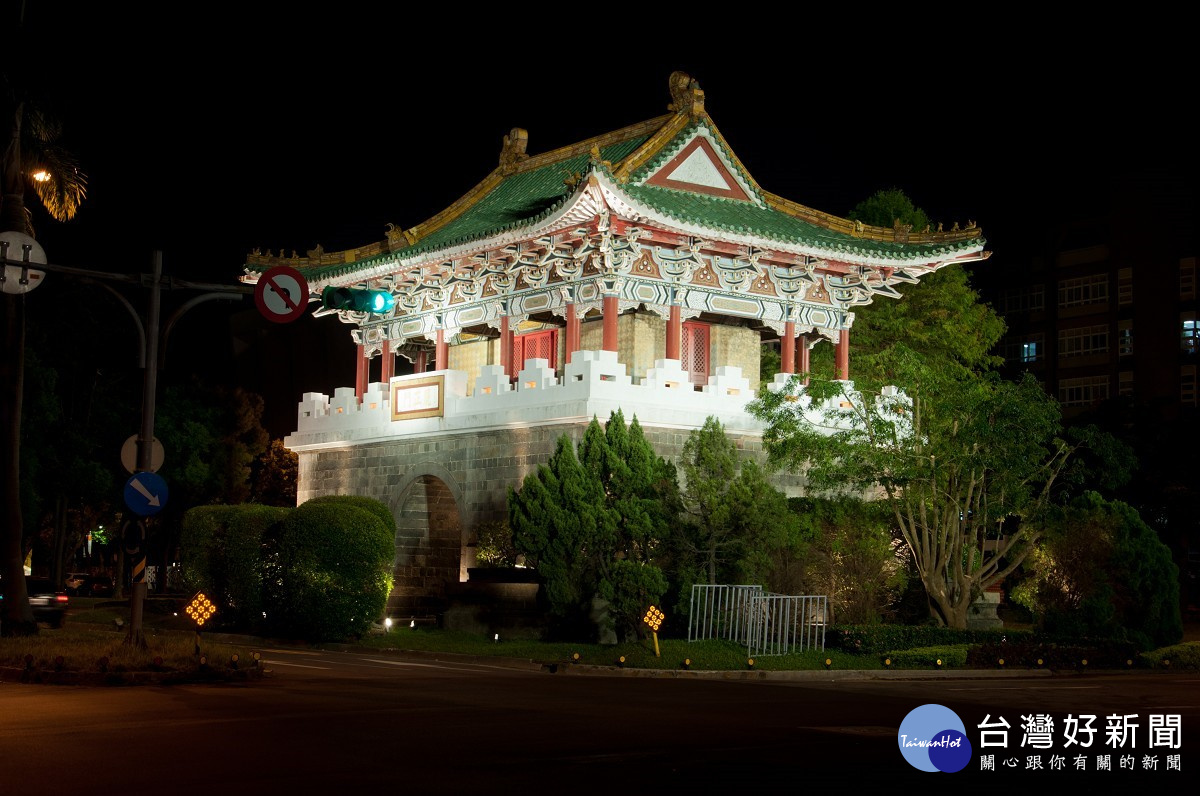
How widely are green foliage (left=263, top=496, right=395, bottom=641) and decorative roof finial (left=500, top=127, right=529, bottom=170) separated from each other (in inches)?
488

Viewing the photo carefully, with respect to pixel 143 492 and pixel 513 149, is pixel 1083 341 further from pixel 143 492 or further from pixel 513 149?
pixel 143 492

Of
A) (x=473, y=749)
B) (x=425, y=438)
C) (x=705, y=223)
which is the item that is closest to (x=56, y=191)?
(x=425, y=438)

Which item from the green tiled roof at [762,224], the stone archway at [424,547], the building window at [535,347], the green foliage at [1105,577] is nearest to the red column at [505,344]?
the building window at [535,347]

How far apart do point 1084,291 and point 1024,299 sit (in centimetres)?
340

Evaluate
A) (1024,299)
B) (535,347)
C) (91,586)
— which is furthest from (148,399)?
(1024,299)

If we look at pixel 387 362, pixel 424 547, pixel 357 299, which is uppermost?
pixel 387 362

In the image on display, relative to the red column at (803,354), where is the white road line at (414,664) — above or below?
below

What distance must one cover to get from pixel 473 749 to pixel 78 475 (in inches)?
1204

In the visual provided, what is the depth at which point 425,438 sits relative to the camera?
32.1m

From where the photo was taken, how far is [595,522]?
82.9 feet

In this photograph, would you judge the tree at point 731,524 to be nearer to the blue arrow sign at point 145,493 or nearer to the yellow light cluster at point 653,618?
the yellow light cluster at point 653,618

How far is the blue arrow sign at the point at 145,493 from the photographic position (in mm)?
17406

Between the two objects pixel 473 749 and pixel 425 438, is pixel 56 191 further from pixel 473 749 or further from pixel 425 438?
pixel 473 749

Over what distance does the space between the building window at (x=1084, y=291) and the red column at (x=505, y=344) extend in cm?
4380
